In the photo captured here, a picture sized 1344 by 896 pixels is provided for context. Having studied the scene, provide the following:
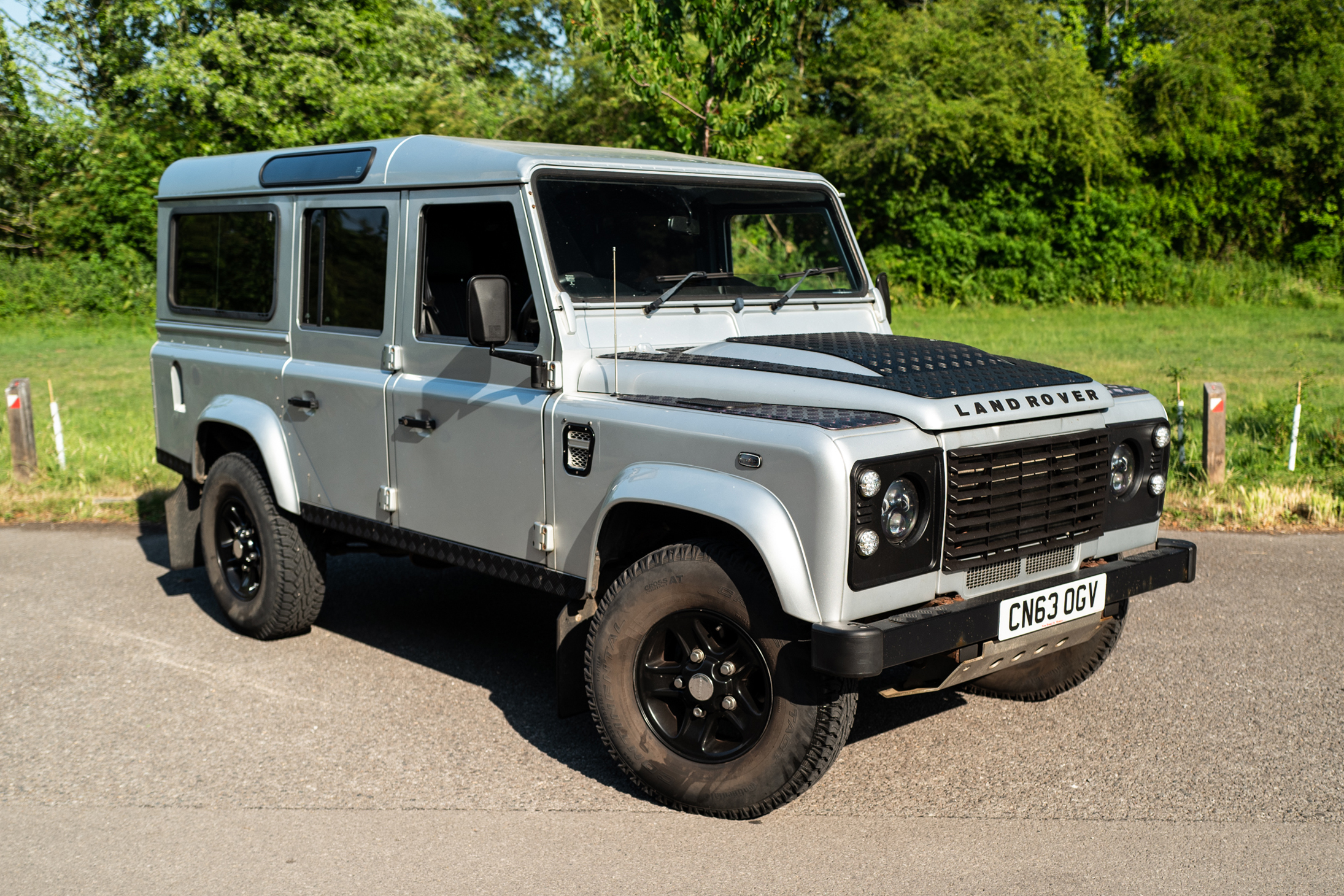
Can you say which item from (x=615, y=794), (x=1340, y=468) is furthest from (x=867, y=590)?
(x=1340, y=468)

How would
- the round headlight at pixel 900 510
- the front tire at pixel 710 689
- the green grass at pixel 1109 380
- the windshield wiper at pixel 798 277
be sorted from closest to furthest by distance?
the round headlight at pixel 900 510
the front tire at pixel 710 689
the windshield wiper at pixel 798 277
the green grass at pixel 1109 380

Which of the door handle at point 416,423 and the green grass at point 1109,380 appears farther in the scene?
the green grass at point 1109,380

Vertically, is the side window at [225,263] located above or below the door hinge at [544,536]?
above

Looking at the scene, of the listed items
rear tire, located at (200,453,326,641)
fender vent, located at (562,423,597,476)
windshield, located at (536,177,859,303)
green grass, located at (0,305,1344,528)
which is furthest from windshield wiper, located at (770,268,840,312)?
green grass, located at (0,305,1344,528)

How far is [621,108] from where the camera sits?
22.8 m

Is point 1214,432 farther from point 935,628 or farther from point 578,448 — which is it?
point 578,448

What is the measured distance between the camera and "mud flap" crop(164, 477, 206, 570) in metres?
6.45

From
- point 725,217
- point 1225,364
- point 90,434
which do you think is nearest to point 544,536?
point 725,217

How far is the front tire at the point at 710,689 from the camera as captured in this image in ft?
11.8

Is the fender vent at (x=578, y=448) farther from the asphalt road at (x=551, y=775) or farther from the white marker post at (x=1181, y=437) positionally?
the white marker post at (x=1181, y=437)

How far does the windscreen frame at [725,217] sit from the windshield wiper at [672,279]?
39 mm

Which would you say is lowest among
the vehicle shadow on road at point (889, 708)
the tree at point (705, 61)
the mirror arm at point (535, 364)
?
the vehicle shadow on road at point (889, 708)

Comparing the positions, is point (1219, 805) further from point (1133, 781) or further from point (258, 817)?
point (258, 817)

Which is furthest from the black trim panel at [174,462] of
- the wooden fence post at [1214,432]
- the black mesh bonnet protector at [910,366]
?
the wooden fence post at [1214,432]
